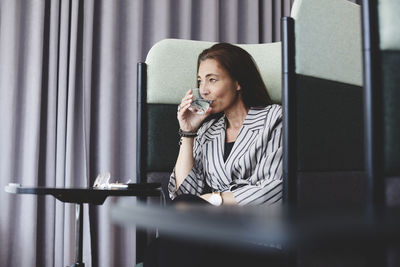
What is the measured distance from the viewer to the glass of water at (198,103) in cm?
147

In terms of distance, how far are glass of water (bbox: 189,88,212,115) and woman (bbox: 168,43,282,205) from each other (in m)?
Answer: 0.02

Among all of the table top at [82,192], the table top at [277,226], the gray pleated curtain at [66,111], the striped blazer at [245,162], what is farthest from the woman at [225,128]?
the table top at [277,226]

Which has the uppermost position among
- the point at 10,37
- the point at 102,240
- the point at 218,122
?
the point at 10,37

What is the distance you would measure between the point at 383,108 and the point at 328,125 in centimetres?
51


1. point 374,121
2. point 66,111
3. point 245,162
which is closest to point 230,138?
point 245,162

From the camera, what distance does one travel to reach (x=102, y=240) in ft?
7.22

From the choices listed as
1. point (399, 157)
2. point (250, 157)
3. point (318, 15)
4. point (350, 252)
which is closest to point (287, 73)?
point (318, 15)

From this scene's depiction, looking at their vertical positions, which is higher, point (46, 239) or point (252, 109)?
point (252, 109)

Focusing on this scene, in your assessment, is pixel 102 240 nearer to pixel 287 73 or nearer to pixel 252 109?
A: pixel 252 109

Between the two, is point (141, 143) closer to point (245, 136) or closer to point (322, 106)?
point (245, 136)

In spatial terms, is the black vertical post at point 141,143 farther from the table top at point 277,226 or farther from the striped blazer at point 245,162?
the table top at point 277,226

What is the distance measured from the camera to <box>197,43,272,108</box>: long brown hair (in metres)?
1.53

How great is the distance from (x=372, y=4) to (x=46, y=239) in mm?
1941

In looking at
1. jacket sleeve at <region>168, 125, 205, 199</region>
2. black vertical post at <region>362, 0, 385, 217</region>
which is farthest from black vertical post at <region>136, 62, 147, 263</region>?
black vertical post at <region>362, 0, 385, 217</region>
